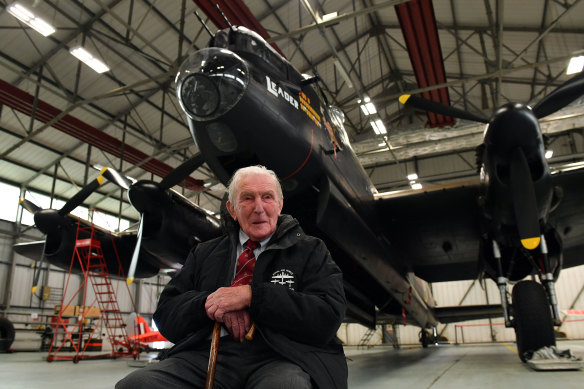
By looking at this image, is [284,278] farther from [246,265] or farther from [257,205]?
[257,205]

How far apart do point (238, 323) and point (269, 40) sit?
9.80 metres

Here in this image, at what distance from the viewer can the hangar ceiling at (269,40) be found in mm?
12297

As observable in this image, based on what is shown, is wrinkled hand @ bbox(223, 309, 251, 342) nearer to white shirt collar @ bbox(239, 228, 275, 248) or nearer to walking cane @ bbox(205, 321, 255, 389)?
walking cane @ bbox(205, 321, 255, 389)

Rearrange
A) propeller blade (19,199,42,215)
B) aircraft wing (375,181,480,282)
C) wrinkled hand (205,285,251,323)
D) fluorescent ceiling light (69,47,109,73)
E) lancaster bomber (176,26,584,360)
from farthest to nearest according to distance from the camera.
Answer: fluorescent ceiling light (69,47,109,73) < propeller blade (19,199,42,215) < aircraft wing (375,181,480,282) < lancaster bomber (176,26,584,360) < wrinkled hand (205,285,251,323)

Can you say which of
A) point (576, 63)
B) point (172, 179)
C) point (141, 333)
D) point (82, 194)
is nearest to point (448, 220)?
point (172, 179)

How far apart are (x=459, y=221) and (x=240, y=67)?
5.40 meters

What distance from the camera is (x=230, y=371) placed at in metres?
1.65

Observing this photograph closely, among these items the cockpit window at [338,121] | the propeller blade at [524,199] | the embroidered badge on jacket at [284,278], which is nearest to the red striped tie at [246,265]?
the embroidered badge on jacket at [284,278]

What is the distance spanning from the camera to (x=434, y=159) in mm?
25016

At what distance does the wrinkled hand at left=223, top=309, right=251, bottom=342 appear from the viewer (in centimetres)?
161

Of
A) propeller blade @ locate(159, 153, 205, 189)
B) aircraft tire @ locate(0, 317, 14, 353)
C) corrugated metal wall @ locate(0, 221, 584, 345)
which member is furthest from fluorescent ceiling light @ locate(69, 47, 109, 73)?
corrugated metal wall @ locate(0, 221, 584, 345)

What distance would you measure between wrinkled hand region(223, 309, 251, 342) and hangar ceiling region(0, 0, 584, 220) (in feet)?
29.4

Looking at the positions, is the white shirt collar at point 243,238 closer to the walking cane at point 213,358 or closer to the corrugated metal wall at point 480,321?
the walking cane at point 213,358

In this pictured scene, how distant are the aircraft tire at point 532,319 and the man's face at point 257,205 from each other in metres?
6.09
